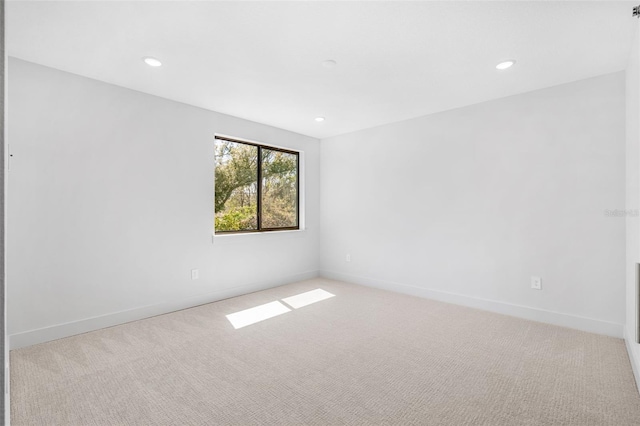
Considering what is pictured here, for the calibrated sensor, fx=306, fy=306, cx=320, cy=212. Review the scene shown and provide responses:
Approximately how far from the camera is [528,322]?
125 inches

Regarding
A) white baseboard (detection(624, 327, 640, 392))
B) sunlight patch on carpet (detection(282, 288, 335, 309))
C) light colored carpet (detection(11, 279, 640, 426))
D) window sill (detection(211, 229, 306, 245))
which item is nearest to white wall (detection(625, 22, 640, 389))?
white baseboard (detection(624, 327, 640, 392))

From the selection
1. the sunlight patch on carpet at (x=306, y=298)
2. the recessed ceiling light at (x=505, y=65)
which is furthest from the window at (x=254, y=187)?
the recessed ceiling light at (x=505, y=65)

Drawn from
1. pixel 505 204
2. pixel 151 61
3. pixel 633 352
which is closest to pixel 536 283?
pixel 505 204

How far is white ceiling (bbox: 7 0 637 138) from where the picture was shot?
77.4 inches

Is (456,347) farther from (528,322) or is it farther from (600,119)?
(600,119)

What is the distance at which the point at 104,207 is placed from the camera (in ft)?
9.86

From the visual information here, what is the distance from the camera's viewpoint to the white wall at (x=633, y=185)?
2100 mm

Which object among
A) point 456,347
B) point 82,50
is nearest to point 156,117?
point 82,50

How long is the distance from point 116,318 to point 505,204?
429 centimetres

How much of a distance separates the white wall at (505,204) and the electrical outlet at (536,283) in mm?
46

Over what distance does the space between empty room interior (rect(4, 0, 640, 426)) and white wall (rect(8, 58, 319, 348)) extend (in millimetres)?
19

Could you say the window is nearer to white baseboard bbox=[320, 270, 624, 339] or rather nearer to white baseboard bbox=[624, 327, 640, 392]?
white baseboard bbox=[320, 270, 624, 339]

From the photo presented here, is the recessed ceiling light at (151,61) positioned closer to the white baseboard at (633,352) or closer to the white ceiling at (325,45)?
the white ceiling at (325,45)

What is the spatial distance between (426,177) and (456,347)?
2.21 metres
